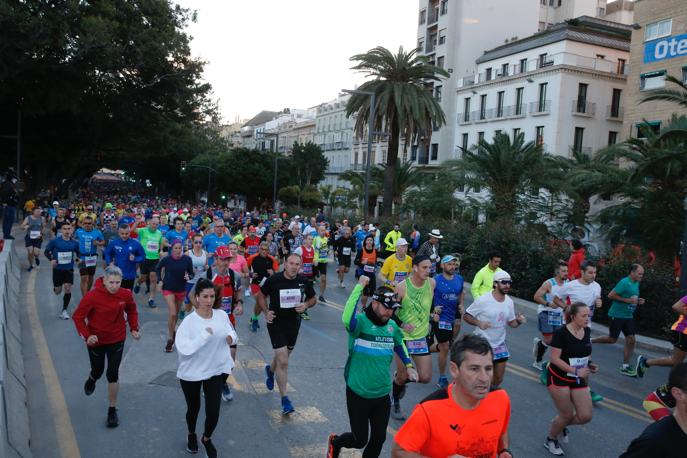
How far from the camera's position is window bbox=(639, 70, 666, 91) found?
32.4 metres

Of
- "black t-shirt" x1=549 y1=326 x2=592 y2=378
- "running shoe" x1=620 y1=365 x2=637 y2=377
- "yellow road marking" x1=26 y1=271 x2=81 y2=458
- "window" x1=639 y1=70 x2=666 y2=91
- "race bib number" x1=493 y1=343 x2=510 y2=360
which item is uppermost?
"window" x1=639 y1=70 x2=666 y2=91

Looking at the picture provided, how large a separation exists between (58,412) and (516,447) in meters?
4.84

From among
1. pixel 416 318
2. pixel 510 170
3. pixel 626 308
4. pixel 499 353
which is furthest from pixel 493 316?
pixel 510 170

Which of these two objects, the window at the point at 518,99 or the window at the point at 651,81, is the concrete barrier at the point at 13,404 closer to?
the window at the point at 651,81

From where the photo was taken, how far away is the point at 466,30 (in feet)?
168

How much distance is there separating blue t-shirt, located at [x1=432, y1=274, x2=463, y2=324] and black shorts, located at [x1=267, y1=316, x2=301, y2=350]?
197cm

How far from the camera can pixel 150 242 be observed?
13.0 metres

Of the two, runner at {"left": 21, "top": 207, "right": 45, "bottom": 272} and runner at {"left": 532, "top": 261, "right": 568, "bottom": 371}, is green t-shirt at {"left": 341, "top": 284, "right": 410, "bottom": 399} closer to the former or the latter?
runner at {"left": 532, "top": 261, "right": 568, "bottom": 371}

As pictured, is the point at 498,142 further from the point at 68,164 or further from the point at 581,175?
the point at 68,164

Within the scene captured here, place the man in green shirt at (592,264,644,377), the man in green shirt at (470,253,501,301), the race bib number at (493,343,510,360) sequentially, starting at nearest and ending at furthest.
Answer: the race bib number at (493,343,510,360) < the man in green shirt at (470,253,501,301) < the man in green shirt at (592,264,644,377)

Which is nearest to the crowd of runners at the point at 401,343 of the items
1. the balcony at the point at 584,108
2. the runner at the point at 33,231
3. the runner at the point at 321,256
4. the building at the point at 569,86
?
the runner at the point at 321,256

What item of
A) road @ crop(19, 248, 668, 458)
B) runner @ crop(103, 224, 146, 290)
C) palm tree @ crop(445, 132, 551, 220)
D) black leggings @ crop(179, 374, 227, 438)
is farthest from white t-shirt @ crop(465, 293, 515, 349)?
palm tree @ crop(445, 132, 551, 220)

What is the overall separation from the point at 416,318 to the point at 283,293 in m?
1.56

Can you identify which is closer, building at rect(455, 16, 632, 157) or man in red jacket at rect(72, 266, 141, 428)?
man in red jacket at rect(72, 266, 141, 428)
